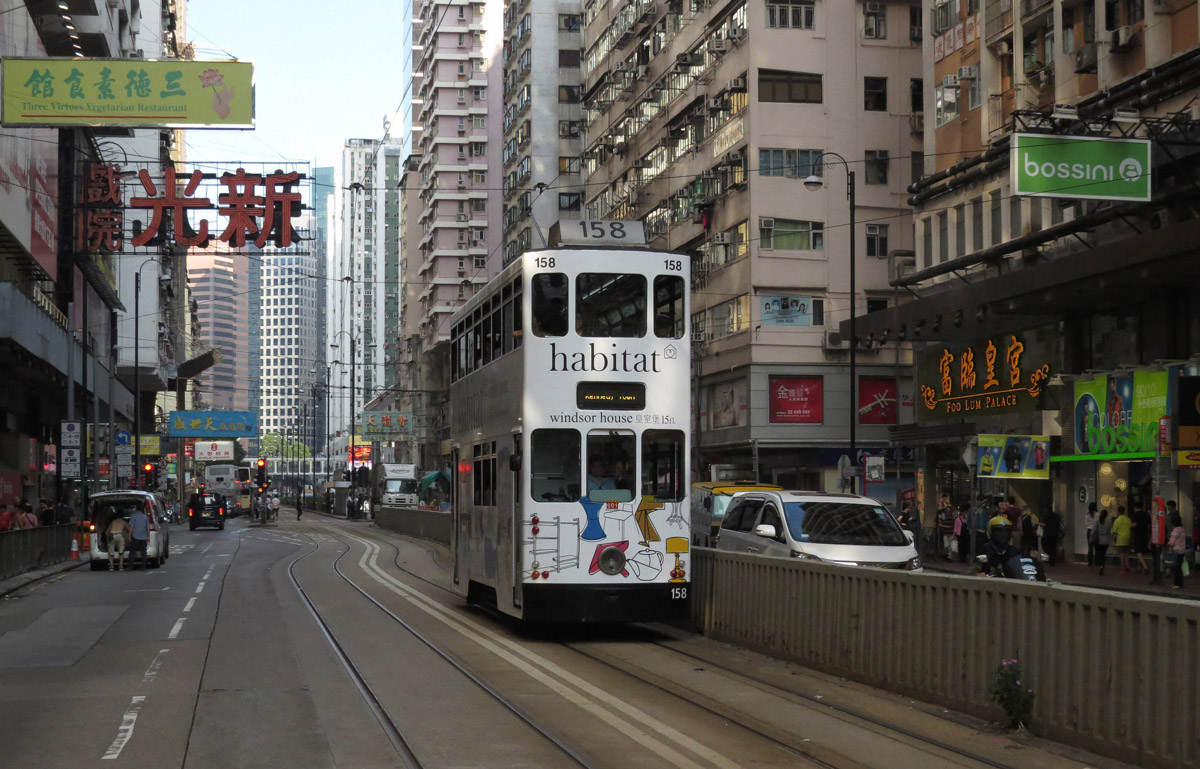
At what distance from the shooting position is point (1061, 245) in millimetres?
34469

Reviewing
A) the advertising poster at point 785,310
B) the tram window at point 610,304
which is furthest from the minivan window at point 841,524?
the advertising poster at point 785,310

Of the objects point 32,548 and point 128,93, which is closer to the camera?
point 32,548

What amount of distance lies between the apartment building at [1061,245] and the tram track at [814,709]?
15.9 metres

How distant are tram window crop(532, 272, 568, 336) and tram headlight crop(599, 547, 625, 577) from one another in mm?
2609

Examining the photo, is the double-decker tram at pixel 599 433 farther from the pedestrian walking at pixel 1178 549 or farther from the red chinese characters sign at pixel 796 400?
the red chinese characters sign at pixel 796 400

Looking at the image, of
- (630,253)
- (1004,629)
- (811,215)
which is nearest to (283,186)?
(811,215)

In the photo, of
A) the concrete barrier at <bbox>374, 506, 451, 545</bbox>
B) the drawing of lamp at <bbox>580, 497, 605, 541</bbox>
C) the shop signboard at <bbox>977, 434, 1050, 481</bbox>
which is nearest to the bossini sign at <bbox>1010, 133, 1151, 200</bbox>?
the shop signboard at <bbox>977, 434, 1050, 481</bbox>

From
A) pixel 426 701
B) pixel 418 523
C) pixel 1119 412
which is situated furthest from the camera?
pixel 418 523

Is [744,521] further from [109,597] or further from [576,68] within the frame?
[576,68]

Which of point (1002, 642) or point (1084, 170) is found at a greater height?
point (1084, 170)

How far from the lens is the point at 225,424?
310ft

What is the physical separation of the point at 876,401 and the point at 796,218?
7.13 meters

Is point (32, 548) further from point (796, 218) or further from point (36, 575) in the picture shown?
point (796, 218)

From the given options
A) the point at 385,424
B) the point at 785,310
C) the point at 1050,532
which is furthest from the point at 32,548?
the point at 385,424
